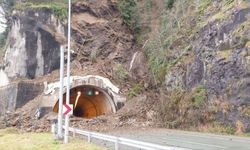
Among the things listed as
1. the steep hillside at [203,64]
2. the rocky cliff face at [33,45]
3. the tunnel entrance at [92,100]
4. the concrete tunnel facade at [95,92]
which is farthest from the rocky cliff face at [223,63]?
the rocky cliff face at [33,45]

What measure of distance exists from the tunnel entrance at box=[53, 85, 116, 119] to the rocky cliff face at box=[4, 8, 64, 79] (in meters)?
3.70

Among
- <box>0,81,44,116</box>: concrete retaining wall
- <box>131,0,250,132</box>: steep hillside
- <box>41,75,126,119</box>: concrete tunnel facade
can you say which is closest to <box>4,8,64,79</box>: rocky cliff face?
<box>0,81,44,116</box>: concrete retaining wall

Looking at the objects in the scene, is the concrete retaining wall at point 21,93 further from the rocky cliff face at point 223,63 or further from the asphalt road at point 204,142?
the asphalt road at point 204,142

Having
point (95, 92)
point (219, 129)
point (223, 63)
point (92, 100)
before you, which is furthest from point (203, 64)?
point (92, 100)

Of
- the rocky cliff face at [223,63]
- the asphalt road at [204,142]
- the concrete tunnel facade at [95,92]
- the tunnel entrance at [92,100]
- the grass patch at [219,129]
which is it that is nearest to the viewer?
the asphalt road at [204,142]

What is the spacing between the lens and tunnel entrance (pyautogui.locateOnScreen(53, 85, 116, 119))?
34.9 m

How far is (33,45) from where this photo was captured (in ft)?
116

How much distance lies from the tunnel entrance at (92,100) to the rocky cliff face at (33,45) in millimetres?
3704

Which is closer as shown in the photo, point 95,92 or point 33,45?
point 33,45

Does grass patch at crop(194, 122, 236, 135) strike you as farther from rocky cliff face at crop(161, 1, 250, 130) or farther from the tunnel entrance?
the tunnel entrance

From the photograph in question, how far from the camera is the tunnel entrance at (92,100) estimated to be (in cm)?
3488

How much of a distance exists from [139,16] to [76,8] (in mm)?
7844

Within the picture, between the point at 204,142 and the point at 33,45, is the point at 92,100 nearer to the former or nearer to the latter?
the point at 33,45

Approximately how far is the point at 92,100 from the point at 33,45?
925 centimetres
